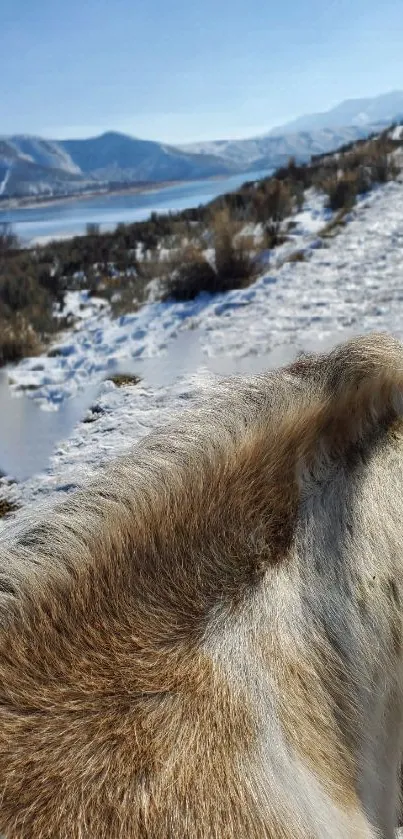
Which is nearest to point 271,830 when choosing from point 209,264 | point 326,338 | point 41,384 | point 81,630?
point 81,630

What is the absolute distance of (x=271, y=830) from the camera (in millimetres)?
1063

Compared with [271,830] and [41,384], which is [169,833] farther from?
[41,384]

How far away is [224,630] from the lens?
4.03 ft

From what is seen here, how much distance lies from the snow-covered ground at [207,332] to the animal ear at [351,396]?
65.2 inches

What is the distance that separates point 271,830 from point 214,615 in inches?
14.5

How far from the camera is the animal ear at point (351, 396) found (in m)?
1.49

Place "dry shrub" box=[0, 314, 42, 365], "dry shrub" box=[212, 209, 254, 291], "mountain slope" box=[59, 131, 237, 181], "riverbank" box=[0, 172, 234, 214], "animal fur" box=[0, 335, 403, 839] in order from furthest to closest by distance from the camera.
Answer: "mountain slope" box=[59, 131, 237, 181], "riverbank" box=[0, 172, 234, 214], "dry shrub" box=[212, 209, 254, 291], "dry shrub" box=[0, 314, 42, 365], "animal fur" box=[0, 335, 403, 839]

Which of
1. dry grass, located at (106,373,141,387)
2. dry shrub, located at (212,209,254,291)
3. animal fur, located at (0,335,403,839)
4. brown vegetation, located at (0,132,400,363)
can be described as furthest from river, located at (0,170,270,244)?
animal fur, located at (0,335,403,839)

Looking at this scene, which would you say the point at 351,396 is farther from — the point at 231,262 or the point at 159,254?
the point at 159,254

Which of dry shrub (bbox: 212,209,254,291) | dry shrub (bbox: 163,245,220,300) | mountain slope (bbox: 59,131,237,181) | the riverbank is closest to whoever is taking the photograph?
dry shrub (bbox: 163,245,220,300)

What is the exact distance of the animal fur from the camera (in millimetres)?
1029

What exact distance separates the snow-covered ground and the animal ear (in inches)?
65.2

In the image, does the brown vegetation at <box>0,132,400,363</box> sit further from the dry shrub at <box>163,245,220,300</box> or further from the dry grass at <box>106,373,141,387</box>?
the dry grass at <box>106,373,141,387</box>

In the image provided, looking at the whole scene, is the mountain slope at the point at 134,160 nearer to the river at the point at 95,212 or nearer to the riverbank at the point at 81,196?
the riverbank at the point at 81,196
